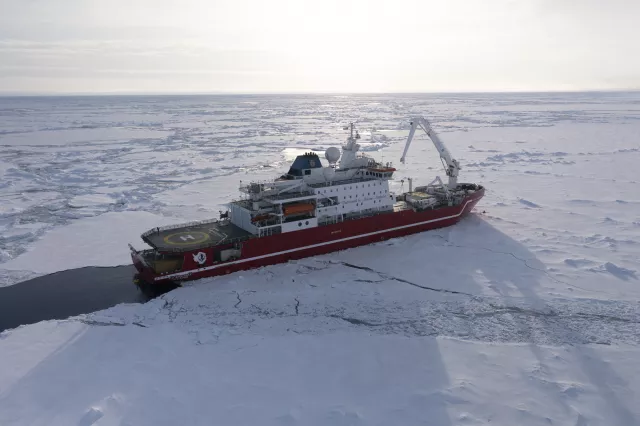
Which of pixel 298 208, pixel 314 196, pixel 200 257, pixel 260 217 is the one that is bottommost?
pixel 200 257

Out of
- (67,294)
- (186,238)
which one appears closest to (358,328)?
(186,238)

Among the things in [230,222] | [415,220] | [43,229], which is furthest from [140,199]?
[415,220]

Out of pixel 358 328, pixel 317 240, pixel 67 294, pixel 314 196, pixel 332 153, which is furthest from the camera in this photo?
pixel 332 153

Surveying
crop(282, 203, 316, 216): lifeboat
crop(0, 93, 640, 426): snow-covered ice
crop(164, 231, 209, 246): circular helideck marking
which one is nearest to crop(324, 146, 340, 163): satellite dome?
crop(282, 203, 316, 216): lifeboat

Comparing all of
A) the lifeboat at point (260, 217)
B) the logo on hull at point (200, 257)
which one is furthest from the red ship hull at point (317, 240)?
the lifeboat at point (260, 217)

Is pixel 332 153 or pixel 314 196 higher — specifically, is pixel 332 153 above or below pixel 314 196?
above

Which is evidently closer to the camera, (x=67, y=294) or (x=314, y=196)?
(x=67, y=294)

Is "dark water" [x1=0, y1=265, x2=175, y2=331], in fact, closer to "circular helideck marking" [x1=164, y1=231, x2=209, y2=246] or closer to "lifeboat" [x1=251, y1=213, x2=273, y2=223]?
"circular helideck marking" [x1=164, y1=231, x2=209, y2=246]

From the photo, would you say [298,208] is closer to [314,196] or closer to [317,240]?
[314,196]

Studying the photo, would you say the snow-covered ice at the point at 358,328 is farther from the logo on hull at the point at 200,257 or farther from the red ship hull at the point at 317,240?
the logo on hull at the point at 200,257
